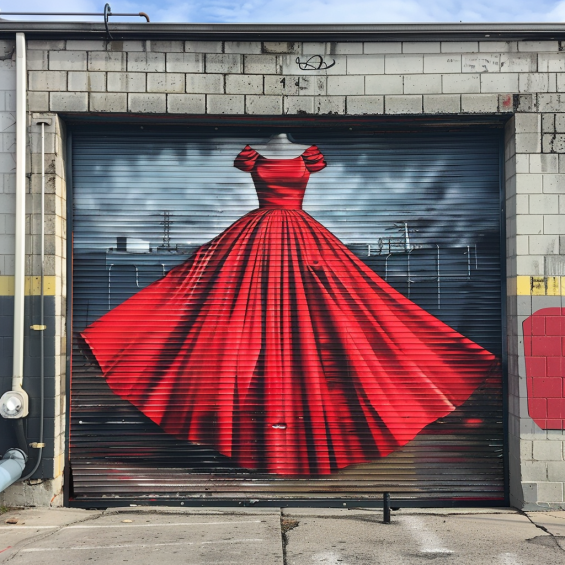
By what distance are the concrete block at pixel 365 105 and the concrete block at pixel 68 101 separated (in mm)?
3236

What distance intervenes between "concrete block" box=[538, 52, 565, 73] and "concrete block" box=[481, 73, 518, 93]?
0.34 m

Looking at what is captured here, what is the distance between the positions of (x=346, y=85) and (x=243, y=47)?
1353mm

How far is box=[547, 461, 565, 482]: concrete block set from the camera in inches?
266

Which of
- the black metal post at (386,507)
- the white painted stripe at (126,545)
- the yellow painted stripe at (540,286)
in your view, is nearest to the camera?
the white painted stripe at (126,545)

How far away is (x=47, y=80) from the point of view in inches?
273

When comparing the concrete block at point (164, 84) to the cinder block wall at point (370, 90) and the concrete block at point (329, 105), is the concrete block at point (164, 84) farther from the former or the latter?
the concrete block at point (329, 105)

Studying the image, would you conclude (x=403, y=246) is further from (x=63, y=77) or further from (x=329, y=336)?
(x=63, y=77)

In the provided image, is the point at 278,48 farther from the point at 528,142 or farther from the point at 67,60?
the point at 528,142

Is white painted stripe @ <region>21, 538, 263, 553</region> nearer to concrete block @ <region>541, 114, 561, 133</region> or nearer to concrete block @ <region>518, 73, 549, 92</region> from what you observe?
concrete block @ <region>541, 114, 561, 133</region>

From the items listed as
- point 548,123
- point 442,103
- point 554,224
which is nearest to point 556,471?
point 554,224

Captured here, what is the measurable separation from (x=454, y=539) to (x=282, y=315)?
3.17 meters

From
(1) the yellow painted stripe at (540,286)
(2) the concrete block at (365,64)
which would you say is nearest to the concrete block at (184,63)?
(2) the concrete block at (365,64)

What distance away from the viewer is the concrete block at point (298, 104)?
6.98 m

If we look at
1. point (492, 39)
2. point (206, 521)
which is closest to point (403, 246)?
point (492, 39)
